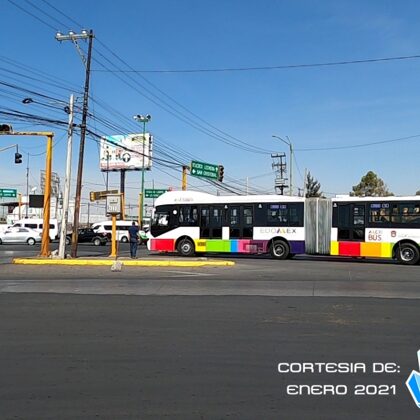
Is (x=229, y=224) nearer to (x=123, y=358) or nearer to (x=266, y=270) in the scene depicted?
(x=266, y=270)

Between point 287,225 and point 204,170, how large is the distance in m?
25.8

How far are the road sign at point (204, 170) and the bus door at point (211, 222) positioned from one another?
22.2 meters

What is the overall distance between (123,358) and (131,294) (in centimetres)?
591

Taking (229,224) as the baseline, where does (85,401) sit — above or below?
below

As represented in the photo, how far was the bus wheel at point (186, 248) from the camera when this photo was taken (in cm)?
2653

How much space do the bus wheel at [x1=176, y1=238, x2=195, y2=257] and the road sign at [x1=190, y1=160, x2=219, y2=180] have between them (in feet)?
72.7

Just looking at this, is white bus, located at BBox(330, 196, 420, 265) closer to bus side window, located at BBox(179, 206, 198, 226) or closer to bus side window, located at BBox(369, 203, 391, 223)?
bus side window, located at BBox(369, 203, 391, 223)

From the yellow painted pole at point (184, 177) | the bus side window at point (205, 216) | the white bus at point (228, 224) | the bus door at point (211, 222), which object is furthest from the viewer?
the yellow painted pole at point (184, 177)

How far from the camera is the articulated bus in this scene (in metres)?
22.7

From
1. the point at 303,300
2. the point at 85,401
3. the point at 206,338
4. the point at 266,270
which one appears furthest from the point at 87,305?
the point at 266,270

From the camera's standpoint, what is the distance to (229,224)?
25.9 m

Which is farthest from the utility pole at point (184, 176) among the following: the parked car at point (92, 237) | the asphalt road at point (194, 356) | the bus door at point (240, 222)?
the asphalt road at point (194, 356)

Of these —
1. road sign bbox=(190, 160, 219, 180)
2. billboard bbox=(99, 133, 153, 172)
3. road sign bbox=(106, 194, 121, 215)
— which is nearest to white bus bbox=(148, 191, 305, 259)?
road sign bbox=(106, 194, 121, 215)

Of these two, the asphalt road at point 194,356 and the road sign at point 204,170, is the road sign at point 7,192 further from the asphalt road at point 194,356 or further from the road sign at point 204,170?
the asphalt road at point 194,356
